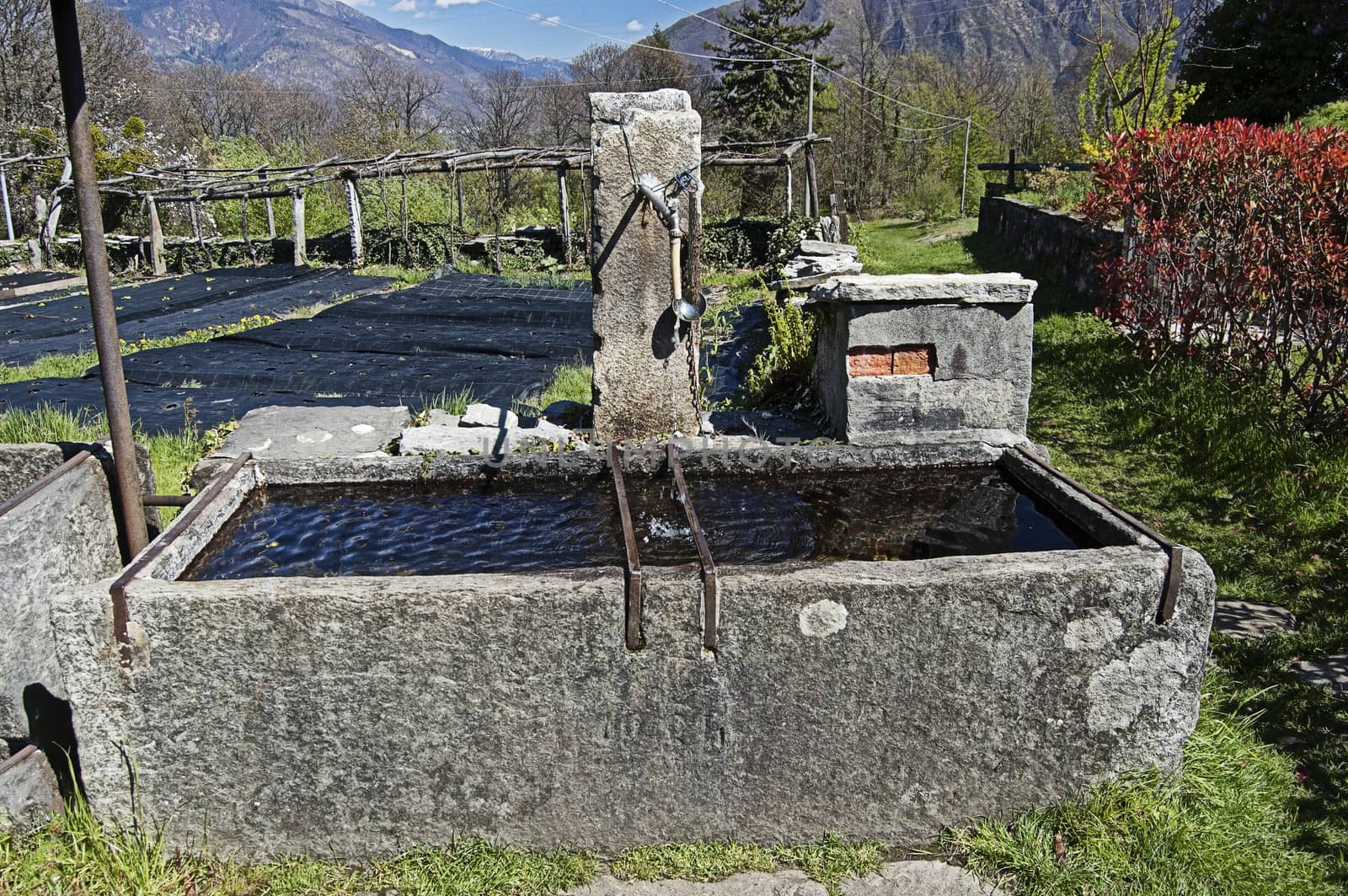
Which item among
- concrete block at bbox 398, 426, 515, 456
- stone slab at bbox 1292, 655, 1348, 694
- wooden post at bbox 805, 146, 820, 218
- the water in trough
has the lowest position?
stone slab at bbox 1292, 655, 1348, 694

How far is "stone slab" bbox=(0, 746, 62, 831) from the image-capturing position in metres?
2.34

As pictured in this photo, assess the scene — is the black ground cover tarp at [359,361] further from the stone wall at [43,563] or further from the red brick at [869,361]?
the stone wall at [43,563]

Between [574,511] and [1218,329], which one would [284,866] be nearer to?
[574,511]

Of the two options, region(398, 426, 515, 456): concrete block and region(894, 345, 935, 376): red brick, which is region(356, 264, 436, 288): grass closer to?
region(398, 426, 515, 456): concrete block

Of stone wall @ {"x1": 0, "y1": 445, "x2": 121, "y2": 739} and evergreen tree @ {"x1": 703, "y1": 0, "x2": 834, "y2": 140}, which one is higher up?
evergreen tree @ {"x1": 703, "y1": 0, "x2": 834, "y2": 140}

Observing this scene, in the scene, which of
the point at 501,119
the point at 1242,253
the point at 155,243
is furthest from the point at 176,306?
the point at 501,119

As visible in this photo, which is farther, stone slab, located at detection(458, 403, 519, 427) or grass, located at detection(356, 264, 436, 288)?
grass, located at detection(356, 264, 436, 288)

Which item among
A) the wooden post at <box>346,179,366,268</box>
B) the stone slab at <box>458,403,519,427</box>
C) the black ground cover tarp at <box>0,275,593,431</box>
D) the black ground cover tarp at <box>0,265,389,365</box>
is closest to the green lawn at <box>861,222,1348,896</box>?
the stone slab at <box>458,403,519,427</box>

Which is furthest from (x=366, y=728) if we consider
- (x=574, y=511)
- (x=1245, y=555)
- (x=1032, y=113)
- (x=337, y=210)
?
(x=1032, y=113)

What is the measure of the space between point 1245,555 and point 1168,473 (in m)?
1.08

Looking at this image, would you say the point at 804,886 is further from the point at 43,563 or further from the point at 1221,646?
the point at 43,563

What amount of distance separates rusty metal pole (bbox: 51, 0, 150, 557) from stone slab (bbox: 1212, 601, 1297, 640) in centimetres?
387

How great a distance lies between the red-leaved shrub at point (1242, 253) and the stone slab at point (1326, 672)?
2.25m

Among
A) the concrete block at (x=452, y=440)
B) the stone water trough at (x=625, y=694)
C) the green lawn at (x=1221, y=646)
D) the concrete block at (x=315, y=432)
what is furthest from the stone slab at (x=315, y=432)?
the green lawn at (x=1221, y=646)
